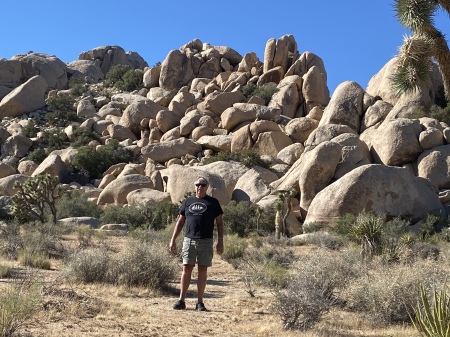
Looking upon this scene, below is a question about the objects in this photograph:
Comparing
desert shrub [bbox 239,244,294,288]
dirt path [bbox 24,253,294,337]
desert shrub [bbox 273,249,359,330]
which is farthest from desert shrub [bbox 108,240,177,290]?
desert shrub [bbox 273,249,359,330]

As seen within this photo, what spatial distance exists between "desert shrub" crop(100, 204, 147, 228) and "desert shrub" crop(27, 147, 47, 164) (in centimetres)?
1769

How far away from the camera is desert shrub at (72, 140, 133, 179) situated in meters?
36.0

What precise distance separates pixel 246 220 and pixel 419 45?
1330 cm

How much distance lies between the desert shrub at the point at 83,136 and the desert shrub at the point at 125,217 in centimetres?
1814

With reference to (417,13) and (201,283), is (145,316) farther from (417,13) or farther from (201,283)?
(417,13)

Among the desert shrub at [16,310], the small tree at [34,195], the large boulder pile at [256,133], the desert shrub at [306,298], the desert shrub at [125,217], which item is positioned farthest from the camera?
the desert shrub at [125,217]

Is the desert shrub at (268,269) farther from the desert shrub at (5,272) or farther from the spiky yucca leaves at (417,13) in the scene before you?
the spiky yucca leaves at (417,13)

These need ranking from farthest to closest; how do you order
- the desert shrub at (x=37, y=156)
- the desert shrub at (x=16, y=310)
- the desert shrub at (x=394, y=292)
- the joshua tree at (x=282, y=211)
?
the desert shrub at (x=37, y=156)
the joshua tree at (x=282, y=211)
the desert shrub at (x=394, y=292)
the desert shrub at (x=16, y=310)

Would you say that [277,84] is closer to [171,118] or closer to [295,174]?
[171,118]

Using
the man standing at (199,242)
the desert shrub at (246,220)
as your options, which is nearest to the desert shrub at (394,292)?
the man standing at (199,242)

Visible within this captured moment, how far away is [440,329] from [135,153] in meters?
34.3

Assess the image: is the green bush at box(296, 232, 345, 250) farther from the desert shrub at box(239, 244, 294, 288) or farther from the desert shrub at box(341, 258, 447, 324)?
the desert shrub at box(341, 258, 447, 324)

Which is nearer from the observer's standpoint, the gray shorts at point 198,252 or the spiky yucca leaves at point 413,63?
the gray shorts at point 198,252

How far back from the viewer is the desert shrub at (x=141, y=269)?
8.69 metres
